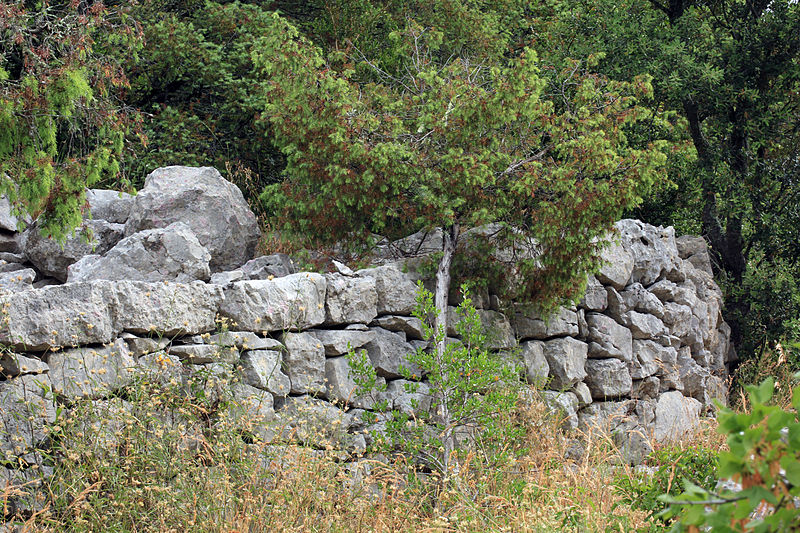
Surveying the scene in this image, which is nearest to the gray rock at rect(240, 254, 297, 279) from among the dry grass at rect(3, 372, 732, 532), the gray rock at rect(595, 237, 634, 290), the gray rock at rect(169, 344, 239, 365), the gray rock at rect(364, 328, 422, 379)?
the gray rock at rect(364, 328, 422, 379)

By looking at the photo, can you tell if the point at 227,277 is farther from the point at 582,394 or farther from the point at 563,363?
the point at 582,394

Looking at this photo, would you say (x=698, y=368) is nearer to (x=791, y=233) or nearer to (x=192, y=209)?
(x=791, y=233)

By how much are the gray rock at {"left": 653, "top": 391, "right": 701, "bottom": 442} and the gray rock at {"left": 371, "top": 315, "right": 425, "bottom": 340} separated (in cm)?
322

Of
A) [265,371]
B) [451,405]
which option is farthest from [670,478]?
[265,371]

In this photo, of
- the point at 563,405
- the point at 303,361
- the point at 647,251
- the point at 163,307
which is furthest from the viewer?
the point at 647,251

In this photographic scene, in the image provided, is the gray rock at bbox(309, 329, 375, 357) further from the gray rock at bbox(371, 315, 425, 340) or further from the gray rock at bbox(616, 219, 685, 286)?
the gray rock at bbox(616, 219, 685, 286)

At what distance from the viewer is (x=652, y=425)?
8.38m

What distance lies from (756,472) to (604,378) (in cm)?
677

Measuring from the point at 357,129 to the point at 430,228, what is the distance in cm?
106

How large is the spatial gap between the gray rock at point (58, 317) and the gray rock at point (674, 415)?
19.4 ft

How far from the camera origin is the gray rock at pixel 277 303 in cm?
539

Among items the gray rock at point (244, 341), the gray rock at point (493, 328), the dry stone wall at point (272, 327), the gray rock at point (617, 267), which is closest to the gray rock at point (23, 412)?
the dry stone wall at point (272, 327)

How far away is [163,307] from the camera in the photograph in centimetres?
492

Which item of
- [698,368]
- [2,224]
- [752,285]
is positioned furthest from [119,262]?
[752,285]
